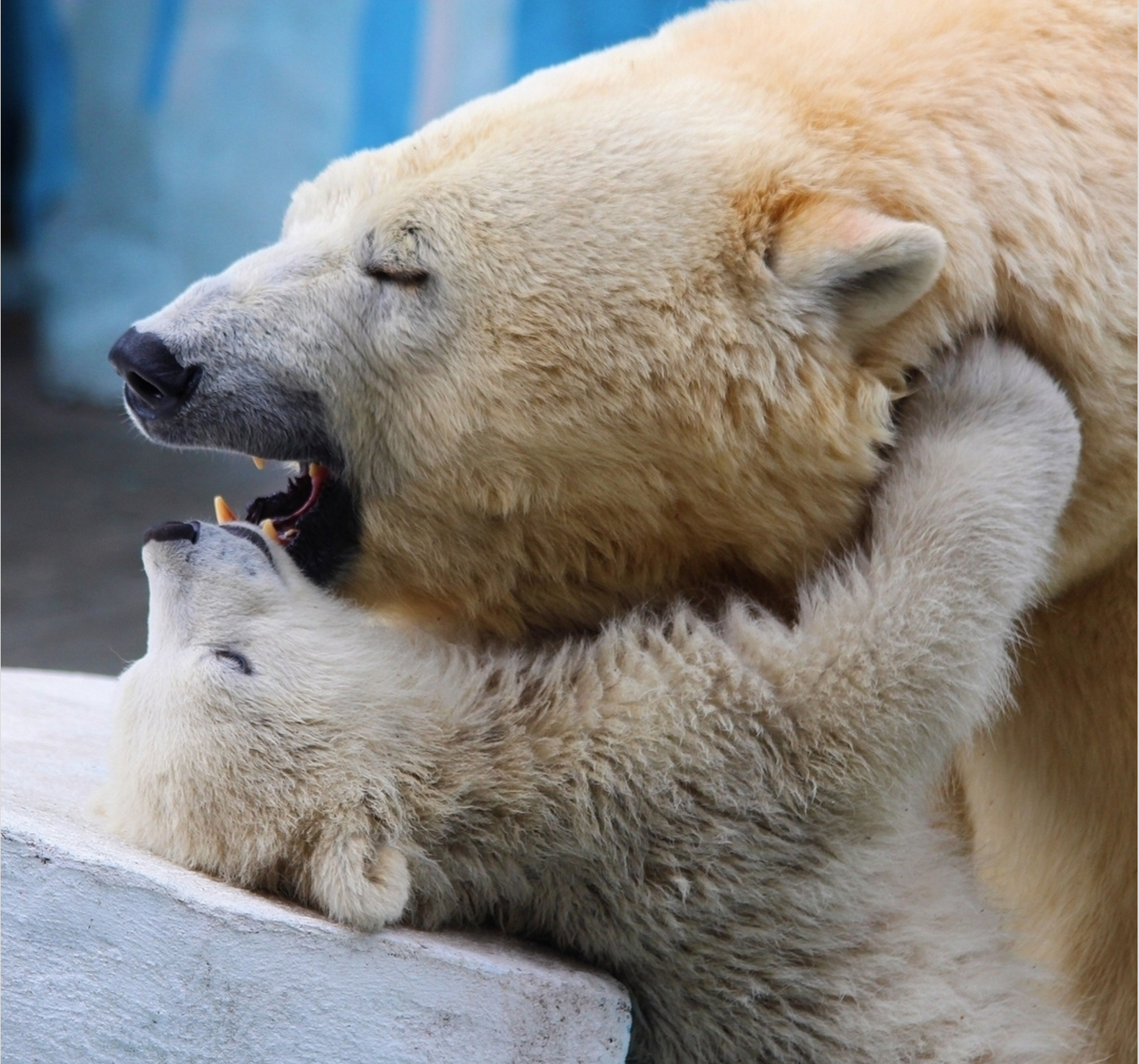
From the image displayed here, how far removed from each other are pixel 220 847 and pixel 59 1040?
0.95ft

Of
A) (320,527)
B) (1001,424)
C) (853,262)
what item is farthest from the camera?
(320,527)

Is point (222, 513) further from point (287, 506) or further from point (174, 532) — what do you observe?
point (174, 532)

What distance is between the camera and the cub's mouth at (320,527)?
6.82 ft

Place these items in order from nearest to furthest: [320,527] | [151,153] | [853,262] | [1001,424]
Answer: [853,262] < [1001,424] < [320,527] < [151,153]

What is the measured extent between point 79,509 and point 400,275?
566cm

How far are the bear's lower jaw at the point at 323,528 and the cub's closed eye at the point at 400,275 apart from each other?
29cm

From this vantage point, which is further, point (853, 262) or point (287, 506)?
point (287, 506)

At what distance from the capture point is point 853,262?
1793 millimetres

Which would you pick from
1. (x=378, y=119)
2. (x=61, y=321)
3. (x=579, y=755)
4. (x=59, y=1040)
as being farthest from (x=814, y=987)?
(x=61, y=321)

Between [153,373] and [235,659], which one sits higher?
[153,373]

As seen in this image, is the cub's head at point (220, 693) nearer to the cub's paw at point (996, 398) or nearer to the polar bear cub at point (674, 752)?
the polar bear cub at point (674, 752)

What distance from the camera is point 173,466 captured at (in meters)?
7.76

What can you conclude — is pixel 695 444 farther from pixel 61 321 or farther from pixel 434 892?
pixel 61 321

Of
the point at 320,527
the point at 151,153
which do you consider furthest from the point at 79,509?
the point at 320,527
